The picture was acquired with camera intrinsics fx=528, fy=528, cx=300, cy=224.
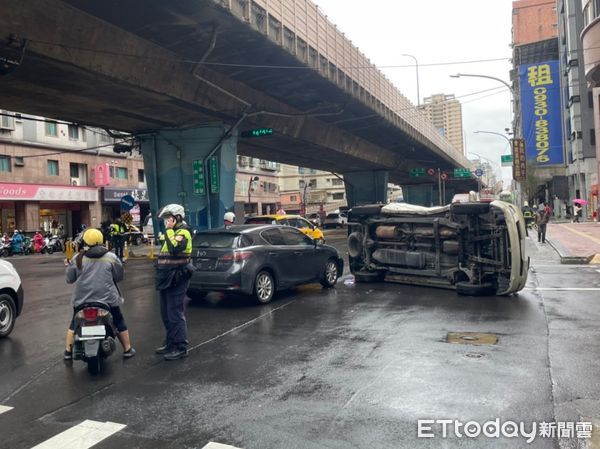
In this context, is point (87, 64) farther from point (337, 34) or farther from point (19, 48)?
point (337, 34)

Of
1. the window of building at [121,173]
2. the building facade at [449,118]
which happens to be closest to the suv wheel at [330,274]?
the window of building at [121,173]

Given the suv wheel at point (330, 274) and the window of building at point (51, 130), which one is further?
the window of building at point (51, 130)

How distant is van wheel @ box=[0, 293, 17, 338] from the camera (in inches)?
301

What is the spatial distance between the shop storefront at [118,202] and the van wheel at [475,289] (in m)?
34.1

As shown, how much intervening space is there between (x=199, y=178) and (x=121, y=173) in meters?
23.9

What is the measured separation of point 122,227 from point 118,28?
24.0ft

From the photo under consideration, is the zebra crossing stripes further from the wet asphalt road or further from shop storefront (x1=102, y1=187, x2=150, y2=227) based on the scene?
shop storefront (x1=102, y1=187, x2=150, y2=227)

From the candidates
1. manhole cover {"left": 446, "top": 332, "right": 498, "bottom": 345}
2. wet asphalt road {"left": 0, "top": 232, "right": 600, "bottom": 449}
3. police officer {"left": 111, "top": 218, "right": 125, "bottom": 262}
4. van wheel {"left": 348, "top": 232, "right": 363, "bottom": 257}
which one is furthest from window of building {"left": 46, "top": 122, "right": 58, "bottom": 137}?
manhole cover {"left": 446, "top": 332, "right": 498, "bottom": 345}

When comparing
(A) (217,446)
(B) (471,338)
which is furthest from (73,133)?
(A) (217,446)

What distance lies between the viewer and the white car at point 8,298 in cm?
761

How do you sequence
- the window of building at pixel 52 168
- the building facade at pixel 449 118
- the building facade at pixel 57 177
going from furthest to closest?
the building facade at pixel 449 118 → the window of building at pixel 52 168 → the building facade at pixel 57 177

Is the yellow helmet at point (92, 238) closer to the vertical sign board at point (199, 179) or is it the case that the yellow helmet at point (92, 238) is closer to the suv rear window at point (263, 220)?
the suv rear window at point (263, 220)

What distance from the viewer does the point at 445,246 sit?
34.5 ft

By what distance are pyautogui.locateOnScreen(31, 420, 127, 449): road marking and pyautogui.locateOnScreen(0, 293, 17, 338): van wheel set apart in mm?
4063
